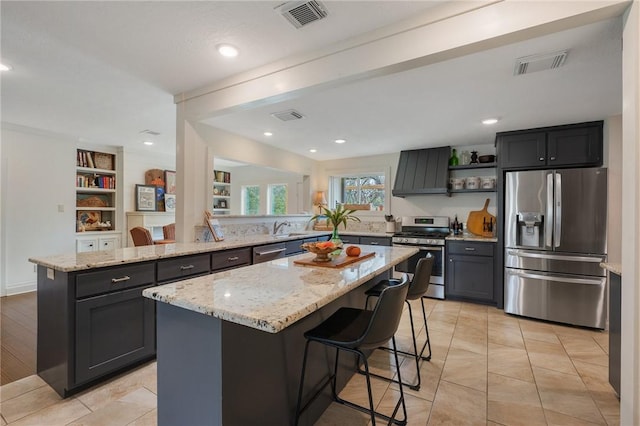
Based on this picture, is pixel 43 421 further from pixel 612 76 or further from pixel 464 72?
pixel 612 76

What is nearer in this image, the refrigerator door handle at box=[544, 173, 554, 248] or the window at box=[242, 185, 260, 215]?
the refrigerator door handle at box=[544, 173, 554, 248]

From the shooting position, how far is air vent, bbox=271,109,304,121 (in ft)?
10.8

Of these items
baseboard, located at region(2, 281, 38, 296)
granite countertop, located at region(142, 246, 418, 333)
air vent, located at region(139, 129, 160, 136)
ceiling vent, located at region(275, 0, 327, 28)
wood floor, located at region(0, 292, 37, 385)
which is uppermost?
ceiling vent, located at region(275, 0, 327, 28)

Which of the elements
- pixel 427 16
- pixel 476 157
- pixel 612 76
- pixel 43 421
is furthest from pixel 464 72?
pixel 43 421

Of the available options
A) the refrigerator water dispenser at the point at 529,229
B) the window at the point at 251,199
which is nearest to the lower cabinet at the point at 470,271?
the refrigerator water dispenser at the point at 529,229

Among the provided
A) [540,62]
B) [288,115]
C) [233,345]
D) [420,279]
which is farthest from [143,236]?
[540,62]

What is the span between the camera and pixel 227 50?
2.15 metres

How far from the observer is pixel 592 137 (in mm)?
3432

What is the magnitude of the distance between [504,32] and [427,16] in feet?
1.45

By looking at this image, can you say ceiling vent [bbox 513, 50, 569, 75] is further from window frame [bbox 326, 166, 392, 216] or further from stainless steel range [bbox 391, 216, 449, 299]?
window frame [bbox 326, 166, 392, 216]

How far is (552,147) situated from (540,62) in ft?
6.37

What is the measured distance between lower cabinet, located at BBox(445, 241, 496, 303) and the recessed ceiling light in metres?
3.66

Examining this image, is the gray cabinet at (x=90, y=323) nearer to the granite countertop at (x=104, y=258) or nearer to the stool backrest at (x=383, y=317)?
the granite countertop at (x=104, y=258)

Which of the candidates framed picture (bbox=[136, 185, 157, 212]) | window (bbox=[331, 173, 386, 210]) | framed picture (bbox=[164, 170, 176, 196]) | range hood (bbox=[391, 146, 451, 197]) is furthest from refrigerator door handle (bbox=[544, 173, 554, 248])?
framed picture (bbox=[136, 185, 157, 212])
